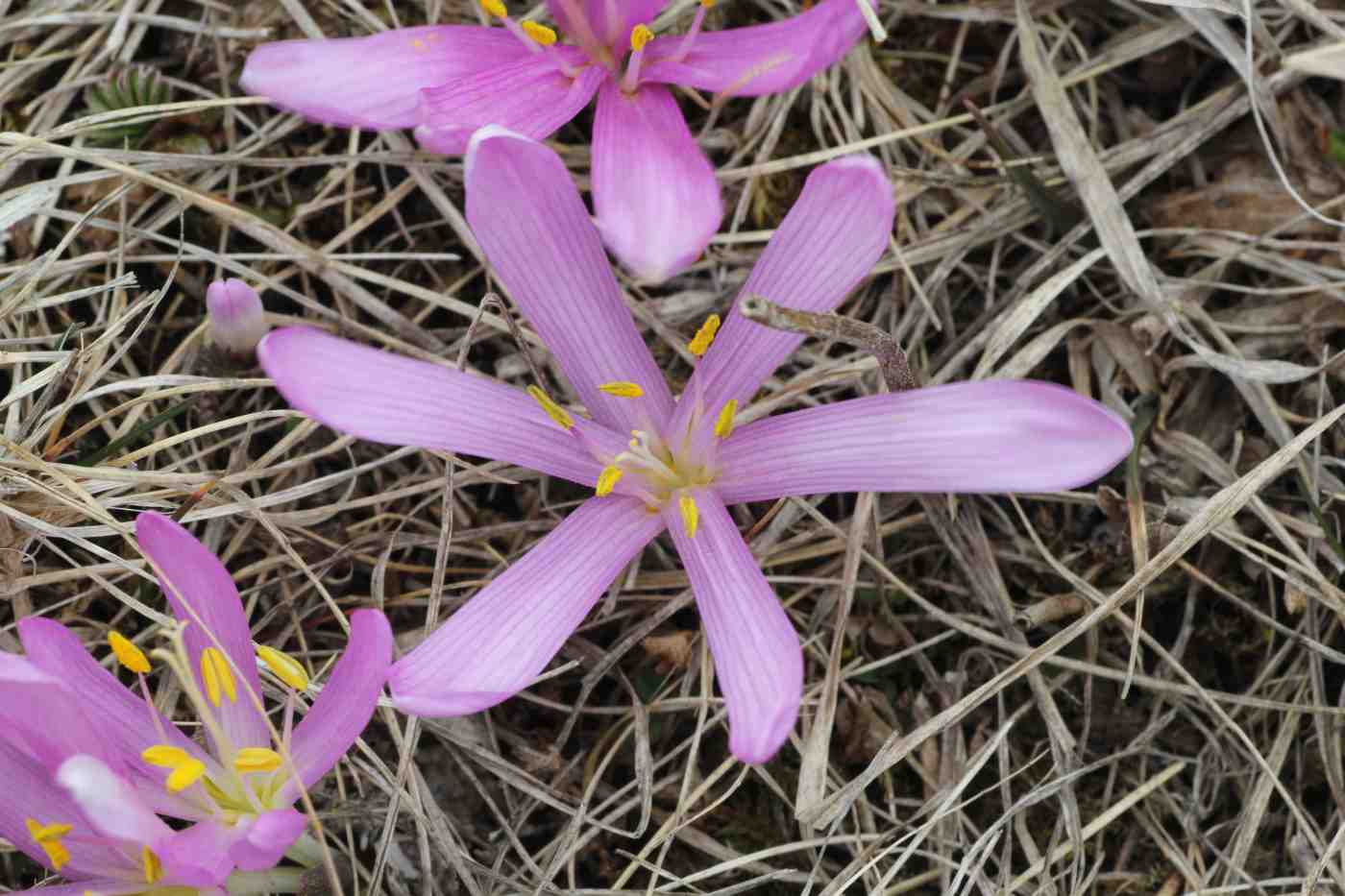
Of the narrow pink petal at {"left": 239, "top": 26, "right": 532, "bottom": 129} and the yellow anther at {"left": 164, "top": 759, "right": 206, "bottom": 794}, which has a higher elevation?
the narrow pink petal at {"left": 239, "top": 26, "right": 532, "bottom": 129}

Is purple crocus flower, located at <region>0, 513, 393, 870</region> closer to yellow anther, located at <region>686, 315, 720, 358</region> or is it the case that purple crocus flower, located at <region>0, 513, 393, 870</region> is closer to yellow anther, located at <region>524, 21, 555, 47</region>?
yellow anther, located at <region>686, 315, 720, 358</region>

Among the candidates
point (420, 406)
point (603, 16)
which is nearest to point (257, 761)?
point (420, 406)

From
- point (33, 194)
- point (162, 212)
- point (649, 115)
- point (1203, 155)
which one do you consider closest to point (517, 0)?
point (649, 115)

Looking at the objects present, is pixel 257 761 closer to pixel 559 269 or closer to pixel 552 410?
pixel 552 410

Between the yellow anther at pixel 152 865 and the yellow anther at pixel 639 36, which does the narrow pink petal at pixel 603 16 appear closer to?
the yellow anther at pixel 639 36

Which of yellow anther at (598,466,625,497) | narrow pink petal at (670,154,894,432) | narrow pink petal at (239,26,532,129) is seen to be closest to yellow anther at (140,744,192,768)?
yellow anther at (598,466,625,497)

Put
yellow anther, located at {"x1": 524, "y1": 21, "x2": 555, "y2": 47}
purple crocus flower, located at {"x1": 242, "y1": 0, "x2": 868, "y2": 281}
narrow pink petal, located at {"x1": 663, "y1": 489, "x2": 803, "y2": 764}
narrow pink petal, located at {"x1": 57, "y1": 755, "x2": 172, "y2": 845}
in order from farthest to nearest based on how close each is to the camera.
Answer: yellow anther, located at {"x1": 524, "y1": 21, "x2": 555, "y2": 47}
purple crocus flower, located at {"x1": 242, "y1": 0, "x2": 868, "y2": 281}
narrow pink petal, located at {"x1": 663, "y1": 489, "x2": 803, "y2": 764}
narrow pink petal, located at {"x1": 57, "y1": 755, "x2": 172, "y2": 845}

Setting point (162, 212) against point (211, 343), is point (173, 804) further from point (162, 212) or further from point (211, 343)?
point (162, 212)
